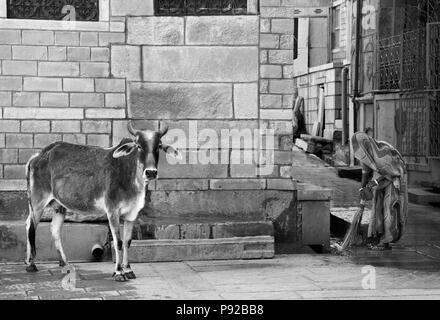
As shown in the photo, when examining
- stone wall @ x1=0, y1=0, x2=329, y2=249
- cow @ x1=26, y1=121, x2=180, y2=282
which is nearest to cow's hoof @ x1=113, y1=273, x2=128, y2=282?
cow @ x1=26, y1=121, x2=180, y2=282

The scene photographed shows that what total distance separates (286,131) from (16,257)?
3913mm

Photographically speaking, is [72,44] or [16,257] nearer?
[16,257]

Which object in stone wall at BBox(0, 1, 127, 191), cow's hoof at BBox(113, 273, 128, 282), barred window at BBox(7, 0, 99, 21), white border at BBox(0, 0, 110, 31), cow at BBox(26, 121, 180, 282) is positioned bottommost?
cow's hoof at BBox(113, 273, 128, 282)

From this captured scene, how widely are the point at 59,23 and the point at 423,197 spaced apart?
9.50m

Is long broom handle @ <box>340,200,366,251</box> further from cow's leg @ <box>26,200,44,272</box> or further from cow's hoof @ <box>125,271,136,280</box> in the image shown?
cow's leg @ <box>26,200,44,272</box>

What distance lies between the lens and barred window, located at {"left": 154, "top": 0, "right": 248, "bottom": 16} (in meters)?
11.6

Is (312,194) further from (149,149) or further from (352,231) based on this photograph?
(149,149)

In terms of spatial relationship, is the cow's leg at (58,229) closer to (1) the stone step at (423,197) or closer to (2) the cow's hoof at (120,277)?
(2) the cow's hoof at (120,277)

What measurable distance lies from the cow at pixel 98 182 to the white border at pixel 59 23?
2.05 metres

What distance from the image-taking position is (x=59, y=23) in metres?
11.4

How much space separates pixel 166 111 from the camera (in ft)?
38.0

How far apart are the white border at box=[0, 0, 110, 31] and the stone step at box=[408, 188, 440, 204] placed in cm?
898
